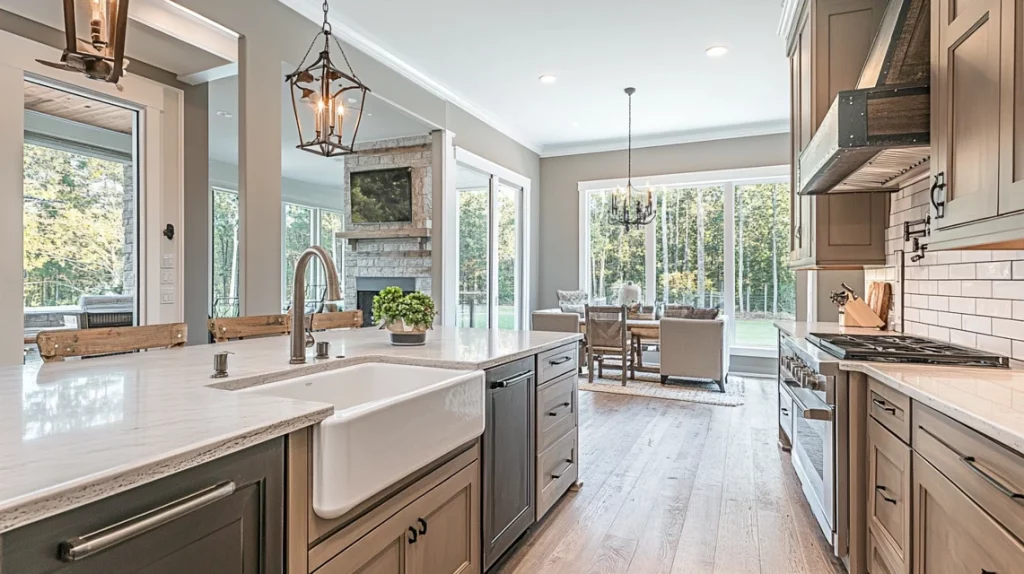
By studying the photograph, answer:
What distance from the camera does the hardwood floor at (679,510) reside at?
2172 mm

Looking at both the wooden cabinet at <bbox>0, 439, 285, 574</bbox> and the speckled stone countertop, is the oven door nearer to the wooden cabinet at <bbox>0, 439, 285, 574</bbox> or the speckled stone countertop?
the speckled stone countertop

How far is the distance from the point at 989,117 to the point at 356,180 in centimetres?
589

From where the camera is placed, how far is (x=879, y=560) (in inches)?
72.8

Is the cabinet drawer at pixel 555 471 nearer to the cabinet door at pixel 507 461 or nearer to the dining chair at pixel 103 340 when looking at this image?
the cabinet door at pixel 507 461

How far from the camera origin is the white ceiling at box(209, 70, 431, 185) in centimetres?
475

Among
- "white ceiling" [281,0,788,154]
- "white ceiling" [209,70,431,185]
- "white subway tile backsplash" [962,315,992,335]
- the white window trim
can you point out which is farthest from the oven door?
"white ceiling" [209,70,431,185]

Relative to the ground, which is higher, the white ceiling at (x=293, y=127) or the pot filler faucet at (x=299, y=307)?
the white ceiling at (x=293, y=127)

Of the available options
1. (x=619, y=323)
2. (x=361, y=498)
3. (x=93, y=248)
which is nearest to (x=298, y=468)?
(x=361, y=498)

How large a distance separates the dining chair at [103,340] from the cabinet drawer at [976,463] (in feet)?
8.31

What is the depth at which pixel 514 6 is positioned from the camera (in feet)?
11.8

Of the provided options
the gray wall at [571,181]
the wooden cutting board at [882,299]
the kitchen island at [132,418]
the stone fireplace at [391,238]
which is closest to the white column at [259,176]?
the kitchen island at [132,418]

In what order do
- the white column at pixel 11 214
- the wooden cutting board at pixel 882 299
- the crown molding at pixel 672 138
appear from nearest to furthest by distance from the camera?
1. the white column at pixel 11 214
2. the wooden cutting board at pixel 882 299
3. the crown molding at pixel 672 138

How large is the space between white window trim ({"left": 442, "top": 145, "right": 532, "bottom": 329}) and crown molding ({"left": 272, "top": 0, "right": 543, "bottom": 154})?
0.47 meters

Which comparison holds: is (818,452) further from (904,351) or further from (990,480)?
(990,480)
